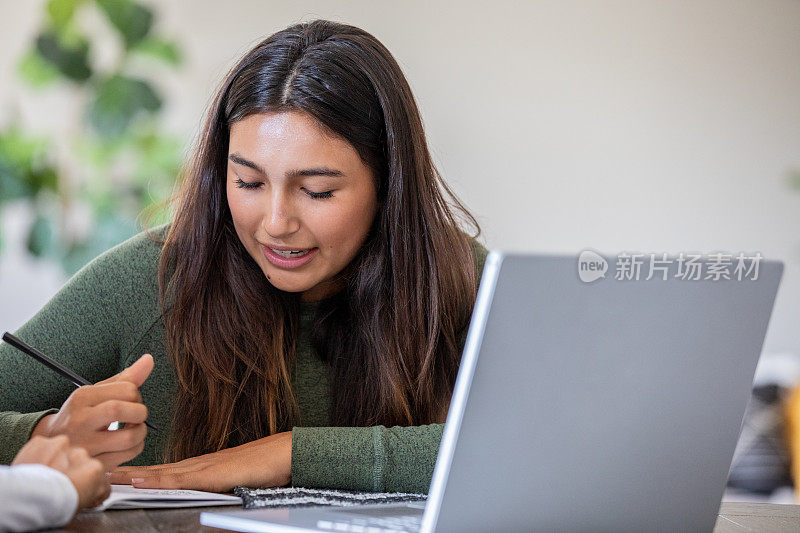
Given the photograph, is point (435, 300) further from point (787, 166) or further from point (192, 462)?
point (787, 166)

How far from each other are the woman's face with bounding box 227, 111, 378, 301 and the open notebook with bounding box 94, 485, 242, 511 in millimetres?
404

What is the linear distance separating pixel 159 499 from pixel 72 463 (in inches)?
4.1

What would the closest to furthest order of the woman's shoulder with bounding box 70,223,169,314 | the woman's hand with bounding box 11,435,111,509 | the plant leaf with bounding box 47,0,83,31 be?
1. the woman's hand with bounding box 11,435,111,509
2. the woman's shoulder with bounding box 70,223,169,314
3. the plant leaf with bounding box 47,0,83,31

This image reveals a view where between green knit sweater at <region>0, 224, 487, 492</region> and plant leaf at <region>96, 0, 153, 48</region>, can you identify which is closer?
green knit sweater at <region>0, 224, 487, 492</region>

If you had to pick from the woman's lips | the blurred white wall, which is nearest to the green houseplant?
the blurred white wall

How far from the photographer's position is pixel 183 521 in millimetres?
768

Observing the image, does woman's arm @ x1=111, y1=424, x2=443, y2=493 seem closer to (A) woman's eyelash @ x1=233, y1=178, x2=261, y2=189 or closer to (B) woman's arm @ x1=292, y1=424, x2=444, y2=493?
(B) woman's arm @ x1=292, y1=424, x2=444, y2=493

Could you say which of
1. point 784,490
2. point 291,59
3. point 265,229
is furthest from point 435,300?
point 784,490

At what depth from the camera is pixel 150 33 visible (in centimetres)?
259

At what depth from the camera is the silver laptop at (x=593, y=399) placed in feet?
1.99

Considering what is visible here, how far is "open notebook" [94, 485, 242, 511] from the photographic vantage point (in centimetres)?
80

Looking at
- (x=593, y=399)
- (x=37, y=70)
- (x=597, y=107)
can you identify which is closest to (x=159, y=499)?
(x=593, y=399)

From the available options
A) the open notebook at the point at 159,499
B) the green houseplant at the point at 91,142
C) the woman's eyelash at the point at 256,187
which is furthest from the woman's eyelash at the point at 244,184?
the green houseplant at the point at 91,142

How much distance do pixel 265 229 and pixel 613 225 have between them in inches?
77.9
